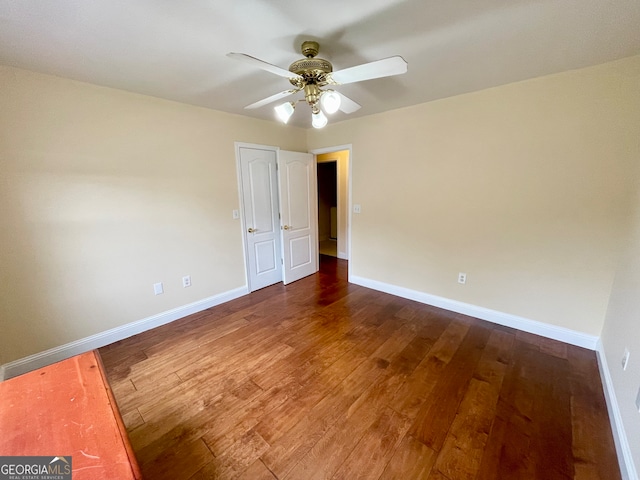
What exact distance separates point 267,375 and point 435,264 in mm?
2202

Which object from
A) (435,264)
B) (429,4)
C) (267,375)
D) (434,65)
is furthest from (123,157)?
(435,264)

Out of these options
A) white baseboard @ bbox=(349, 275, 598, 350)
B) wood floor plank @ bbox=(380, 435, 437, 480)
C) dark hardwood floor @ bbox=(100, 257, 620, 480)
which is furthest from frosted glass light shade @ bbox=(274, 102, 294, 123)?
white baseboard @ bbox=(349, 275, 598, 350)

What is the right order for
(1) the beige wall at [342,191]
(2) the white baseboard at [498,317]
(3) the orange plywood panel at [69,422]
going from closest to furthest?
1. (3) the orange plywood panel at [69,422]
2. (2) the white baseboard at [498,317]
3. (1) the beige wall at [342,191]

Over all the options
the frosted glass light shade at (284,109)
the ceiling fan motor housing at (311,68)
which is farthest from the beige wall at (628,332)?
the frosted glass light shade at (284,109)

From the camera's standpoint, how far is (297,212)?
3881 mm

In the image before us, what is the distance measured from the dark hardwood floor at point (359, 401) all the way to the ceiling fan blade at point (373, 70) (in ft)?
6.66

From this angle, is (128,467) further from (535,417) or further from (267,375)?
(535,417)

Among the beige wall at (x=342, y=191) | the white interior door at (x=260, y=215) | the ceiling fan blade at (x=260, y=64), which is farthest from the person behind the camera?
the beige wall at (x=342, y=191)

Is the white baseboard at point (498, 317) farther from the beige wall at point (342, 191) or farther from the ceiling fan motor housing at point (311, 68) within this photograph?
the ceiling fan motor housing at point (311, 68)

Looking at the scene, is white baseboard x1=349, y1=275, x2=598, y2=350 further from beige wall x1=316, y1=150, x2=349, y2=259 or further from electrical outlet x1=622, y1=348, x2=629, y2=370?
beige wall x1=316, y1=150, x2=349, y2=259

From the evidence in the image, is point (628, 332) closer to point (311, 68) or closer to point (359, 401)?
point (359, 401)

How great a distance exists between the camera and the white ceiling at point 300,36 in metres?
1.28

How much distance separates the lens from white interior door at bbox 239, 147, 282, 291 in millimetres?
3318

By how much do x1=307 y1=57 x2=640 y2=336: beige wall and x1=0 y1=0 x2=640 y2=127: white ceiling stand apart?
318mm
